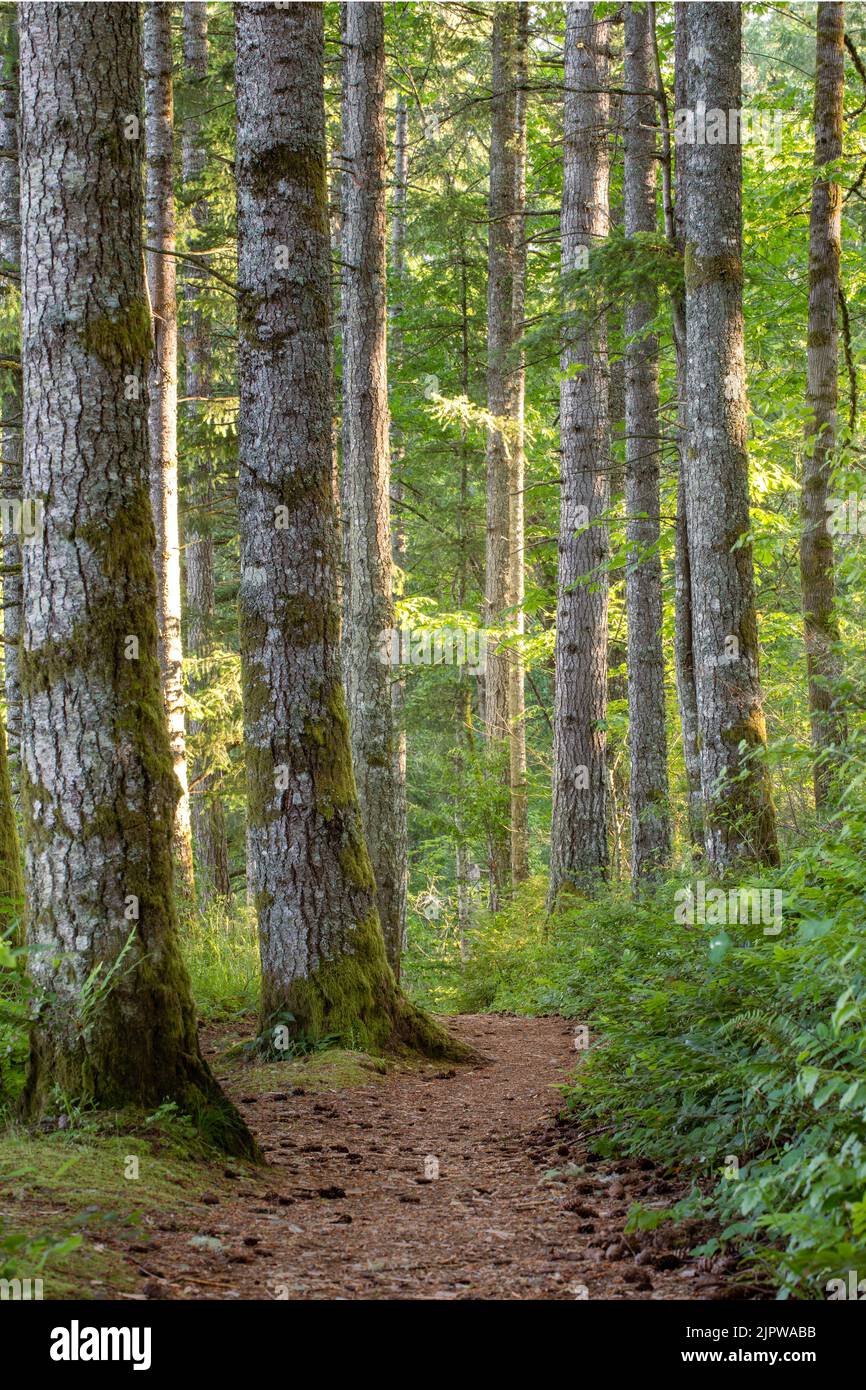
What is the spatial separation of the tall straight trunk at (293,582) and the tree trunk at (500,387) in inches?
367

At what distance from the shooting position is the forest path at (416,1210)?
3.62 metres

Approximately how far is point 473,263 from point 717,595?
13264 millimetres

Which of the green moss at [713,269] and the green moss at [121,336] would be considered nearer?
the green moss at [121,336]

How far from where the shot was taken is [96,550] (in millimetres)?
4621

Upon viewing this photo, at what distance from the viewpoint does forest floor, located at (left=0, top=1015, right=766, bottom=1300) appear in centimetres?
358

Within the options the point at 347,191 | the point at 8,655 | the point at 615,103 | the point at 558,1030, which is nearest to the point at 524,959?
the point at 558,1030

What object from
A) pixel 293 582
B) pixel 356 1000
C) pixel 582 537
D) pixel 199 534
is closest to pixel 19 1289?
pixel 356 1000

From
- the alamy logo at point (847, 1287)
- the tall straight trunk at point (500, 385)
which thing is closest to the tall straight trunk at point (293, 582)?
the alamy logo at point (847, 1287)

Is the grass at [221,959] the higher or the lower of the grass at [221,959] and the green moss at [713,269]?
the lower

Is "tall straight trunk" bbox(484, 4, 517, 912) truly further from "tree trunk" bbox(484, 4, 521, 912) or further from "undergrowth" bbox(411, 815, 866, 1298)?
"undergrowth" bbox(411, 815, 866, 1298)

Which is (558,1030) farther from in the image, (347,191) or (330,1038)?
(347,191)

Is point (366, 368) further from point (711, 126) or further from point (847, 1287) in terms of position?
point (847, 1287)
